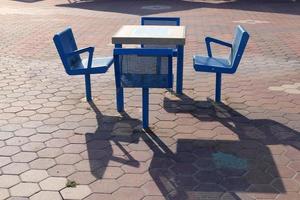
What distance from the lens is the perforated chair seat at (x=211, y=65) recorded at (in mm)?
5520

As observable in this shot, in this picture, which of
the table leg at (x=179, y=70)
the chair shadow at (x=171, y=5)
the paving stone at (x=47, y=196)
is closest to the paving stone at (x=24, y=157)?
the paving stone at (x=47, y=196)

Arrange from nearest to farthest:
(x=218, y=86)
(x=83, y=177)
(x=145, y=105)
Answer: (x=83, y=177) → (x=145, y=105) → (x=218, y=86)

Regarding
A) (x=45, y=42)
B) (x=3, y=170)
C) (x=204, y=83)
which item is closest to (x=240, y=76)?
(x=204, y=83)

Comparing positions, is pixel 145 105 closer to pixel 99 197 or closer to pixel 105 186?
pixel 105 186

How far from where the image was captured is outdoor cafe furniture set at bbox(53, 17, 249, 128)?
15.5ft

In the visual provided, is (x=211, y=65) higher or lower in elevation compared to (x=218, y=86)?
higher

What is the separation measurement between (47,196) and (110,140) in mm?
1249

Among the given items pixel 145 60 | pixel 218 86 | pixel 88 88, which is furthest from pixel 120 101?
pixel 218 86

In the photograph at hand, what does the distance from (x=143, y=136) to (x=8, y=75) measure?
3.51 metres

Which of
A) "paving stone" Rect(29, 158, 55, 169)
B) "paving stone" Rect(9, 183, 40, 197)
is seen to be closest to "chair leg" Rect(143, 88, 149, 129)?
"paving stone" Rect(29, 158, 55, 169)

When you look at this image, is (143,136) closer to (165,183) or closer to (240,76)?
(165,183)

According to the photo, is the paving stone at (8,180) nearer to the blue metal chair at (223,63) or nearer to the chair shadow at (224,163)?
the chair shadow at (224,163)

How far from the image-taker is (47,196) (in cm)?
358

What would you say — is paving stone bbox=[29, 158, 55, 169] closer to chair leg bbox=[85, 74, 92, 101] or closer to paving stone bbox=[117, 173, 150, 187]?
paving stone bbox=[117, 173, 150, 187]
